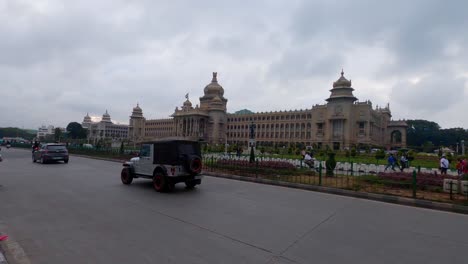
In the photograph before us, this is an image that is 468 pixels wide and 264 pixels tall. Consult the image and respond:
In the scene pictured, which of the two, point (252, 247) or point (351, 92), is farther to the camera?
point (351, 92)

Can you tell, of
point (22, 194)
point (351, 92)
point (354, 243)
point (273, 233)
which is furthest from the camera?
point (351, 92)

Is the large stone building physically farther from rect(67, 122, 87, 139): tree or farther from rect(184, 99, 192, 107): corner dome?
rect(67, 122, 87, 139): tree

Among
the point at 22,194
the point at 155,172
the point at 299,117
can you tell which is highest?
the point at 299,117

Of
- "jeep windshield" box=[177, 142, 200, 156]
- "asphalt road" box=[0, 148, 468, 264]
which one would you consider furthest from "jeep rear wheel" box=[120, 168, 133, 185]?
"jeep windshield" box=[177, 142, 200, 156]

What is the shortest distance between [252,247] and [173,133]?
101118mm

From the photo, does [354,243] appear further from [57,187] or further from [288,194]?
[57,187]

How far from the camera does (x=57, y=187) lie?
9445 mm

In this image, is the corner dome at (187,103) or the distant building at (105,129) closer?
the corner dome at (187,103)

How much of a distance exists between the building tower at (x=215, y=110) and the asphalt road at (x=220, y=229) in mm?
80362

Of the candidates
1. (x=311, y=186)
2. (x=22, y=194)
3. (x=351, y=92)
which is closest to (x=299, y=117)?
(x=351, y=92)

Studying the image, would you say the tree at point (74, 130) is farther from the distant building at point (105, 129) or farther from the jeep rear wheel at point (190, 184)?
the jeep rear wheel at point (190, 184)

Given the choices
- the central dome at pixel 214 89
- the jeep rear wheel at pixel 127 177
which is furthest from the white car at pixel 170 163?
the central dome at pixel 214 89

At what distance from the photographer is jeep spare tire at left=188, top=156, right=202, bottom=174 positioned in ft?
30.6

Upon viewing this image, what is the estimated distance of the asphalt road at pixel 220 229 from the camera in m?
4.11
